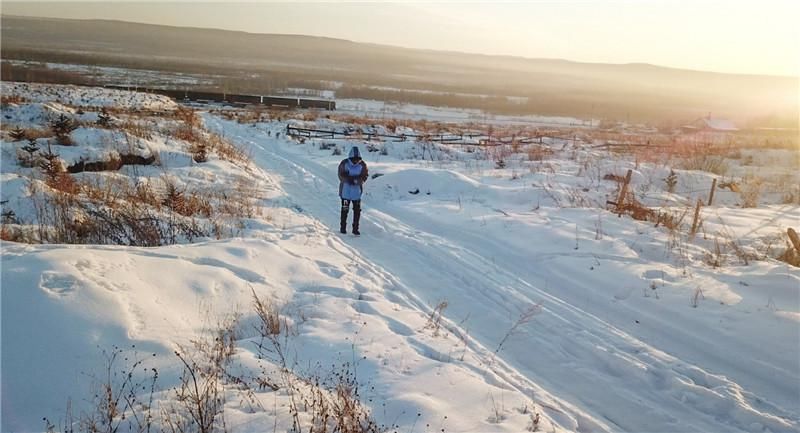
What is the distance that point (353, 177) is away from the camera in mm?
9891

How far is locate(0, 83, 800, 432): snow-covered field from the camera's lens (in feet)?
12.3

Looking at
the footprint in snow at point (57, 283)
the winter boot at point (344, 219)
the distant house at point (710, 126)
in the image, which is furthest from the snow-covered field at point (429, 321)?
the distant house at point (710, 126)

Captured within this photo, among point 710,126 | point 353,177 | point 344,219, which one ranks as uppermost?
point 710,126

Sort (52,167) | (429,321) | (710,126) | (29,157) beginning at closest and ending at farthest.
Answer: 1. (429,321)
2. (52,167)
3. (29,157)
4. (710,126)

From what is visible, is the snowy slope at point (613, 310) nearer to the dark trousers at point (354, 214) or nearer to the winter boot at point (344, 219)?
the dark trousers at point (354, 214)

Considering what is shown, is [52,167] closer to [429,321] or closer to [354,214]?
[354,214]

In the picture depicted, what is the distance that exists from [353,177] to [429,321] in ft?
15.7

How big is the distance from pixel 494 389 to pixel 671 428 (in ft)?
5.34

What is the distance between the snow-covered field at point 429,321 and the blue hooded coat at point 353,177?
33.0 inches

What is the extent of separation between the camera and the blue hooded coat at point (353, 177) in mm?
9875

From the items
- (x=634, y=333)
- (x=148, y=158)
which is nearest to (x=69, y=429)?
(x=634, y=333)

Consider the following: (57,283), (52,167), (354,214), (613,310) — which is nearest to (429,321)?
(613,310)

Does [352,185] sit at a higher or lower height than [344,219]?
higher

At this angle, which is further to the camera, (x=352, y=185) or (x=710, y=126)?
(x=710, y=126)
